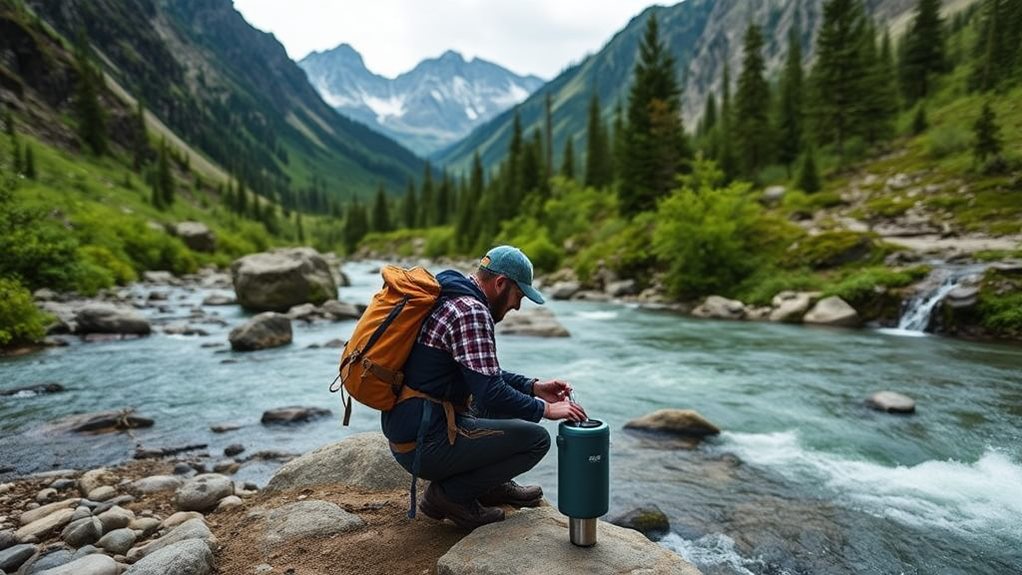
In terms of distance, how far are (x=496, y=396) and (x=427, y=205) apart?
113293mm

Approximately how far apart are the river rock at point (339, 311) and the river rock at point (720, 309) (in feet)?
51.4

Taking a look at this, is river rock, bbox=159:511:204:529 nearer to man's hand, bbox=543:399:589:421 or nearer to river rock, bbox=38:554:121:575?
river rock, bbox=38:554:121:575

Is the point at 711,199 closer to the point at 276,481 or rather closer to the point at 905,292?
the point at 905,292

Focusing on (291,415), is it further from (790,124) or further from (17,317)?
(790,124)

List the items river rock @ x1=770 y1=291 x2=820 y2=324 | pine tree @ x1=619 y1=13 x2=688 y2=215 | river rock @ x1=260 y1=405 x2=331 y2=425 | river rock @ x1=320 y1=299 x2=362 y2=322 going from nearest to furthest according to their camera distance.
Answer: river rock @ x1=260 y1=405 x2=331 y2=425, river rock @ x1=770 y1=291 x2=820 y2=324, river rock @ x1=320 y1=299 x2=362 y2=322, pine tree @ x1=619 y1=13 x2=688 y2=215

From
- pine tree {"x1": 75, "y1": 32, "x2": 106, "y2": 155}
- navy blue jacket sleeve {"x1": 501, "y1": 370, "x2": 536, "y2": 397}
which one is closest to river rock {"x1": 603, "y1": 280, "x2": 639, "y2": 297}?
navy blue jacket sleeve {"x1": 501, "y1": 370, "x2": 536, "y2": 397}

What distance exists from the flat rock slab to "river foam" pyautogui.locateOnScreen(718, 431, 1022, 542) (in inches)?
175

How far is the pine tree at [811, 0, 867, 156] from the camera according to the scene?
158ft

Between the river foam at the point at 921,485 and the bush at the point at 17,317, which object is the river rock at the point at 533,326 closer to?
the river foam at the point at 921,485

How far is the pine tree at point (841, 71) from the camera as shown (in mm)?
48281

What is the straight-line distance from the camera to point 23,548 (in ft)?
16.2

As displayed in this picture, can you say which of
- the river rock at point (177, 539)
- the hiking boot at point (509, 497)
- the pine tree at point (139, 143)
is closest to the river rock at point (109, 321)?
the river rock at point (177, 539)

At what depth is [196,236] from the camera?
54750mm

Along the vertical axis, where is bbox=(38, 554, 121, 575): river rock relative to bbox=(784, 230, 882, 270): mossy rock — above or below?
below
